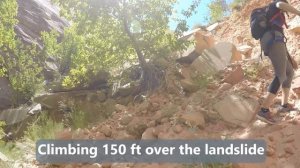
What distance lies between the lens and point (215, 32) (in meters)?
12.4

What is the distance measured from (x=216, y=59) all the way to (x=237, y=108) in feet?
7.51

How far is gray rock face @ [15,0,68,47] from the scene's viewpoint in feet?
63.3

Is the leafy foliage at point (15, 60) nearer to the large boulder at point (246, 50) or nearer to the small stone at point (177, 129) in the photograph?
the large boulder at point (246, 50)

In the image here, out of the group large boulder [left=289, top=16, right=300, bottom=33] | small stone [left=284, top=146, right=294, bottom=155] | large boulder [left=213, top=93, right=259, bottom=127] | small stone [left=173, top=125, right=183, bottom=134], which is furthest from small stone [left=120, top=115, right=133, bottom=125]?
large boulder [left=289, top=16, right=300, bottom=33]

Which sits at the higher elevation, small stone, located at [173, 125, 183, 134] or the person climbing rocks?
the person climbing rocks

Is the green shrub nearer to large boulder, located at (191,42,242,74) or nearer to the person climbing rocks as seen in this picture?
large boulder, located at (191,42,242,74)

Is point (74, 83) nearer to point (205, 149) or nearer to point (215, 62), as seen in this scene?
point (215, 62)

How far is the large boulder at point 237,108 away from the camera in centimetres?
641

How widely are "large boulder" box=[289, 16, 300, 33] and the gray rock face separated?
41.7 feet

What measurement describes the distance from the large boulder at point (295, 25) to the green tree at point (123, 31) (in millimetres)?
2229

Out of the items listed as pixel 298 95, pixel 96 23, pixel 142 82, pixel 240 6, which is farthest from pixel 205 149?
pixel 240 6

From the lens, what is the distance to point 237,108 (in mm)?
6609

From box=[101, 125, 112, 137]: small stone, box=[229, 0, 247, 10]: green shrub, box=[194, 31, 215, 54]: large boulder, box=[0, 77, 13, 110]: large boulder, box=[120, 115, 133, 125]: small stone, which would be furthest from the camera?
box=[0, 77, 13, 110]: large boulder

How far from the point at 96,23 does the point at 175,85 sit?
84.9 inches
